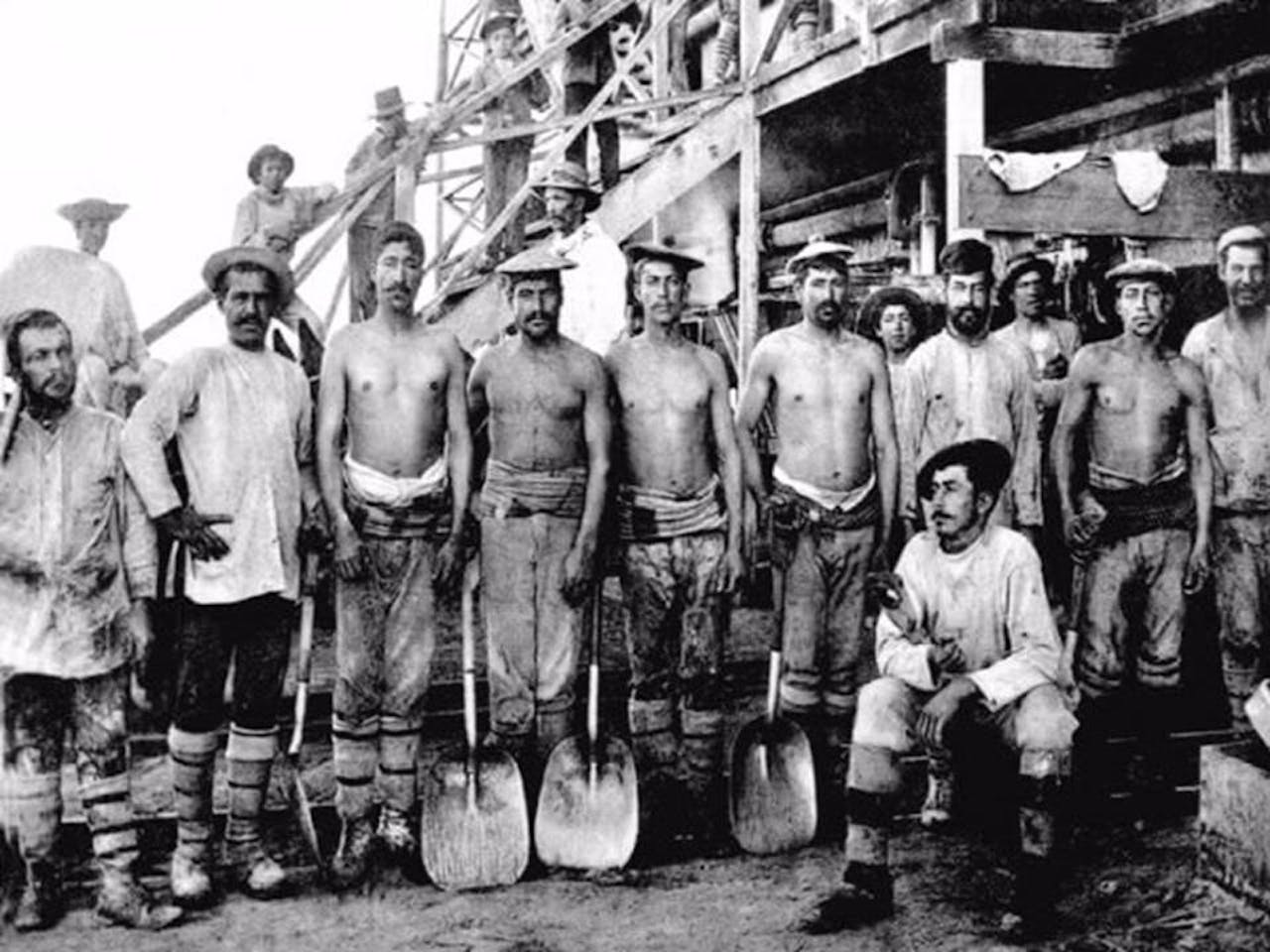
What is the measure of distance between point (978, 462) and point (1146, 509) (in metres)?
1.38

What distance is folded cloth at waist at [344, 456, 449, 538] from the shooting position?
514 centimetres

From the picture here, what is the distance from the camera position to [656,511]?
17.7ft

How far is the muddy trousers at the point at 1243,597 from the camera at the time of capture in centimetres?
580

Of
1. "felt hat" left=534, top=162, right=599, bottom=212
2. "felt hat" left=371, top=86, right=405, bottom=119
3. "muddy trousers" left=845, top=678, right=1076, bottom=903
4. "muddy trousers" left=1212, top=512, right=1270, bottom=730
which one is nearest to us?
"muddy trousers" left=845, top=678, right=1076, bottom=903

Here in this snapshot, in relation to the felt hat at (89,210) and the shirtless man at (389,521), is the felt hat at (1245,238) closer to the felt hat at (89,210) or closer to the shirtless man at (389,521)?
the shirtless man at (389,521)

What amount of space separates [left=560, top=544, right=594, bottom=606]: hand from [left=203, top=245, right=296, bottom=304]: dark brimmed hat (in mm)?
1440

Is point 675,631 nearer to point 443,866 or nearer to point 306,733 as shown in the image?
point 443,866

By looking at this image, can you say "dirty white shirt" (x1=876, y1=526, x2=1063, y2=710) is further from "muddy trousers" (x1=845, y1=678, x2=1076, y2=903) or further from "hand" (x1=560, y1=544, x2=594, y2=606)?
"hand" (x1=560, y1=544, x2=594, y2=606)

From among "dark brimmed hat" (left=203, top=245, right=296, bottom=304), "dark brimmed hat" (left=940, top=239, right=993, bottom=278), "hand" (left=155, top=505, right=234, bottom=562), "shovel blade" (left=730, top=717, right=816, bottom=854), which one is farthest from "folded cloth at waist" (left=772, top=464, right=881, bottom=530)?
"hand" (left=155, top=505, right=234, bottom=562)

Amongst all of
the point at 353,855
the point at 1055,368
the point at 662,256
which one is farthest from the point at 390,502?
the point at 1055,368

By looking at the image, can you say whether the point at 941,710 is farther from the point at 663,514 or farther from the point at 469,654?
the point at 469,654

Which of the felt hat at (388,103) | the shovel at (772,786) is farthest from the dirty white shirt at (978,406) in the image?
the felt hat at (388,103)

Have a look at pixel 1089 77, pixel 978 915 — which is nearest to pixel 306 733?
pixel 978 915

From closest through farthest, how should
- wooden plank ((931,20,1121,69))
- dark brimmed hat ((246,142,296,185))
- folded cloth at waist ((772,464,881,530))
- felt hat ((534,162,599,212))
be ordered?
folded cloth at waist ((772,464,881,530)), wooden plank ((931,20,1121,69)), felt hat ((534,162,599,212)), dark brimmed hat ((246,142,296,185))
